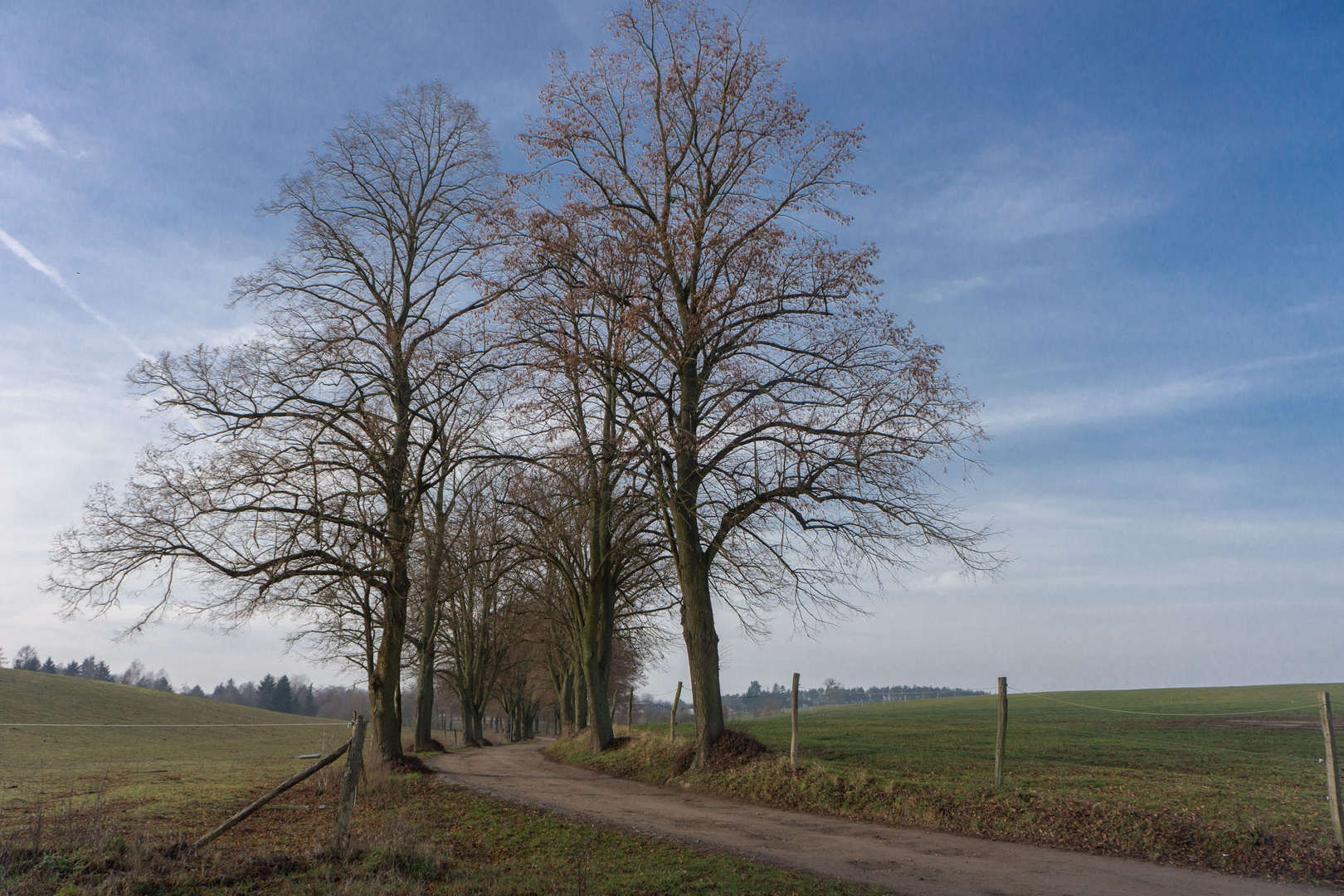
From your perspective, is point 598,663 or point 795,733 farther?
point 598,663

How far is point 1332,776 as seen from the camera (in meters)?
9.21

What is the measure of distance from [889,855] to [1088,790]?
16.2ft

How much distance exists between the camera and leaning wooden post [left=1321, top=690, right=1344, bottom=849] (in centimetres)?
905

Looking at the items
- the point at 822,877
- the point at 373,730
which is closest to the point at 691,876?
the point at 822,877

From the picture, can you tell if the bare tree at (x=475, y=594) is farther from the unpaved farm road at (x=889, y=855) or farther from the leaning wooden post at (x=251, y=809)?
the leaning wooden post at (x=251, y=809)

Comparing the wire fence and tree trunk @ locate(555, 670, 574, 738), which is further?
tree trunk @ locate(555, 670, 574, 738)

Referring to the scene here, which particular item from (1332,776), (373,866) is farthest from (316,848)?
(1332,776)

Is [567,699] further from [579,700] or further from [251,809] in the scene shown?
[251,809]

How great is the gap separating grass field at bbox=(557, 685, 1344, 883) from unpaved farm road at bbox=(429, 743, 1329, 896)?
1.88 ft

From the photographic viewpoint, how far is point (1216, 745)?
23.9 m

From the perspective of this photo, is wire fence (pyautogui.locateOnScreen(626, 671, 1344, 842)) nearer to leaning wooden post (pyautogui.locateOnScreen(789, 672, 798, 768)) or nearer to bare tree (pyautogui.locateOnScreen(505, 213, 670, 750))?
leaning wooden post (pyautogui.locateOnScreen(789, 672, 798, 768))

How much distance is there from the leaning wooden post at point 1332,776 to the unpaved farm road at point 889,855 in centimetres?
158

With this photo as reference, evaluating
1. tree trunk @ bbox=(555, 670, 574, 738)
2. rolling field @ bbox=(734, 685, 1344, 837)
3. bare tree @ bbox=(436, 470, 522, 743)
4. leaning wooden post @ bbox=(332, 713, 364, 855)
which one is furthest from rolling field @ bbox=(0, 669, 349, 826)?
rolling field @ bbox=(734, 685, 1344, 837)

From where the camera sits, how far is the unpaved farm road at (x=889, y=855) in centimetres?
790
